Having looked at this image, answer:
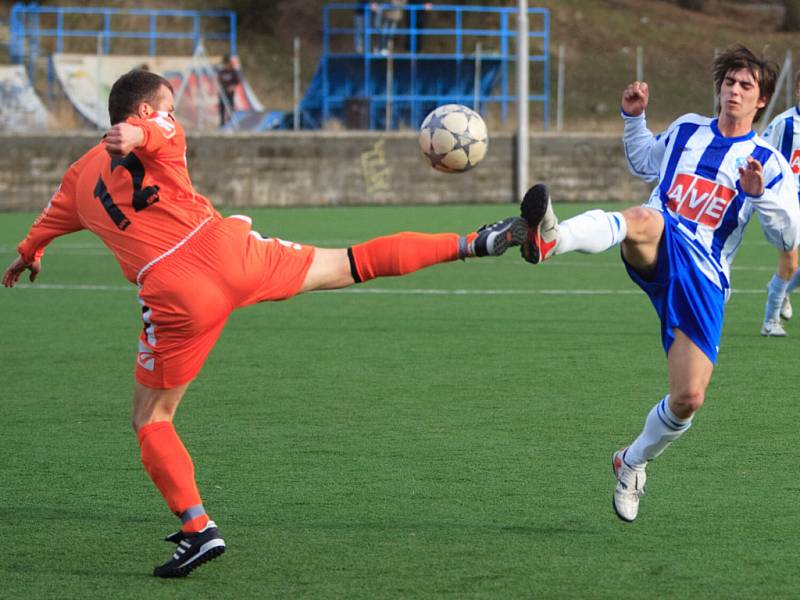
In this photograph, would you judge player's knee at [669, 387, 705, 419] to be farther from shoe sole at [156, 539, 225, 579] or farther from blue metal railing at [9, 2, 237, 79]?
blue metal railing at [9, 2, 237, 79]

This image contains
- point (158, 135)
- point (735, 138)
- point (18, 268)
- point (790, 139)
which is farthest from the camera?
point (790, 139)

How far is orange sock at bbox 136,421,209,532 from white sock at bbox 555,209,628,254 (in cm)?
153

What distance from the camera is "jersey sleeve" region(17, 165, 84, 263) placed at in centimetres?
513

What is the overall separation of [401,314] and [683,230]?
6764 mm

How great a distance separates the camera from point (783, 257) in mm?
10633

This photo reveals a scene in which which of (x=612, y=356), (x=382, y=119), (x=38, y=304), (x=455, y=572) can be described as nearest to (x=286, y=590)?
(x=455, y=572)

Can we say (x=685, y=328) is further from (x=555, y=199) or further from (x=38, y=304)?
(x=555, y=199)

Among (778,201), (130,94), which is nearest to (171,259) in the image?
(130,94)

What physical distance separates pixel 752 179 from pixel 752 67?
630mm

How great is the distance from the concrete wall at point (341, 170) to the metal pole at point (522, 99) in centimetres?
29

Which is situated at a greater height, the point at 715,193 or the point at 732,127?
the point at 732,127

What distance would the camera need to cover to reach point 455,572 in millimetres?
4750

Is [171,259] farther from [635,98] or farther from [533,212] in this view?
[635,98]

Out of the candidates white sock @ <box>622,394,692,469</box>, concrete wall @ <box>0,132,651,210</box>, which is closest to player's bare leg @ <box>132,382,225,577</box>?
white sock @ <box>622,394,692,469</box>
